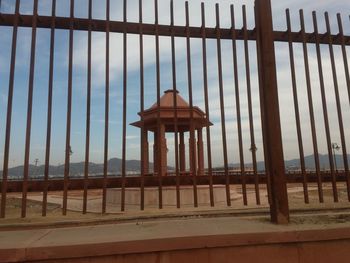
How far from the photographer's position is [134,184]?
3.74 m

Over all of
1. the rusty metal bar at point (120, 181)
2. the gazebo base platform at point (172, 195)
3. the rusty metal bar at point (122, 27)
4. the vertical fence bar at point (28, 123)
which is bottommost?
the gazebo base platform at point (172, 195)

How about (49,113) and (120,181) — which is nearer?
(49,113)

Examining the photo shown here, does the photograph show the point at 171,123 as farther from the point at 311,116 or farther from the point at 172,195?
the point at 311,116

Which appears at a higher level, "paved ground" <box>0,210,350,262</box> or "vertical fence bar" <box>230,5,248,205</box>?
"vertical fence bar" <box>230,5,248,205</box>

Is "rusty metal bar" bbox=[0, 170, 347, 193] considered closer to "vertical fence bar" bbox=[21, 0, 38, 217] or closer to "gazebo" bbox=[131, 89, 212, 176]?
"vertical fence bar" bbox=[21, 0, 38, 217]

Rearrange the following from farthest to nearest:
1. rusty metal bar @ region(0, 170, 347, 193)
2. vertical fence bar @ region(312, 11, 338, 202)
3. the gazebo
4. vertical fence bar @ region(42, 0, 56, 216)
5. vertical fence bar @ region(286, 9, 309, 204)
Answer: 1. the gazebo
2. vertical fence bar @ region(312, 11, 338, 202)
3. vertical fence bar @ region(286, 9, 309, 204)
4. rusty metal bar @ region(0, 170, 347, 193)
5. vertical fence bar @ region(42, 0, 56, 216)

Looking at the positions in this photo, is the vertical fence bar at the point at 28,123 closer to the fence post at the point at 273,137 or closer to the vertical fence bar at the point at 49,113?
the vertical fence bar at the point at 49,113

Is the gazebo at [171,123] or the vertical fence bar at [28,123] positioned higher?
the gazebo at [171,123]

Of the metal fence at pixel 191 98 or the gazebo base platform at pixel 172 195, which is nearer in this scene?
the metal fence at pixel 191 98

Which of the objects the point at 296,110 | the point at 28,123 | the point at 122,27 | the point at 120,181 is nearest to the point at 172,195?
the point at 120,181

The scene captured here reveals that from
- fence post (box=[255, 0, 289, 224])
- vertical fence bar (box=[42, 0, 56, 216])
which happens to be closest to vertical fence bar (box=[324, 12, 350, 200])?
fence post (box=[255, 0, 289, 224])

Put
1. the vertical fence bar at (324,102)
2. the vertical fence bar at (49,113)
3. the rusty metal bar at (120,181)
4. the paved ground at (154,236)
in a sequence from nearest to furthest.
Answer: the paved ground at (154,236)
the vertical fence bar at (49,113)
the rusty metal bar at (120,181)
the vertical fence bar at (324,102)

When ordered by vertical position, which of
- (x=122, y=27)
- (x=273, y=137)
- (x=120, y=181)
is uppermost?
(x=122, y=27)

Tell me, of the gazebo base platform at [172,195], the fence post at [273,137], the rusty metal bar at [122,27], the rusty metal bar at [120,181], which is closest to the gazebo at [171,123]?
the gazebo base platform at [172,195]
